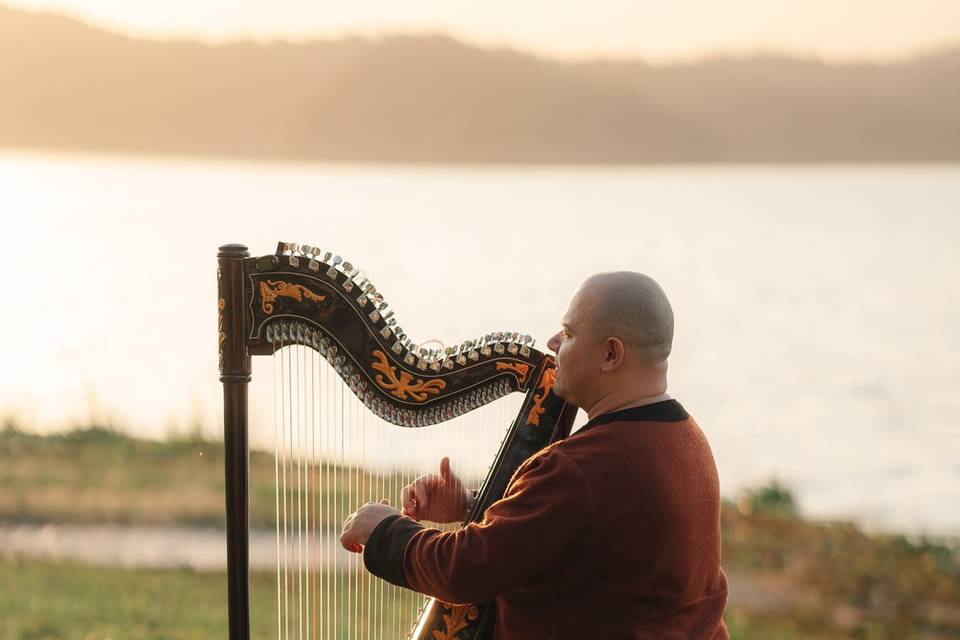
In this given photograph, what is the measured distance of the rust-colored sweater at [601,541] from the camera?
2098 mm

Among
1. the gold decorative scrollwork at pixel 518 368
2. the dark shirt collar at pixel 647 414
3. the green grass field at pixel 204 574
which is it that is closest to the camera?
the dark shirt collar at pixel 647 414

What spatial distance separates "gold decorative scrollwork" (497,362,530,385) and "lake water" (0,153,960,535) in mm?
467

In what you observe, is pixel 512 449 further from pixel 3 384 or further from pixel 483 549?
pixel 3 384

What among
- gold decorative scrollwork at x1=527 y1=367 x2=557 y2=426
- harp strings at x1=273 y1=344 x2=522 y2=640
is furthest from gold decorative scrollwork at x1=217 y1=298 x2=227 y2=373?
gold decorative scrollwork at x1=527 y1=367 x2=557 y2=426

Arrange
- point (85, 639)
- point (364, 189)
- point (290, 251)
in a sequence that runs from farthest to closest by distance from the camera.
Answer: point (364, 189)
point (85, 639)
point (290, 251)

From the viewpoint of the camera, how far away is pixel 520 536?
2.10 meters

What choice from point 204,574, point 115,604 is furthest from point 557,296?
point 115,604

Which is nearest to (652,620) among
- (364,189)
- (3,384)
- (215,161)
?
(3,384)

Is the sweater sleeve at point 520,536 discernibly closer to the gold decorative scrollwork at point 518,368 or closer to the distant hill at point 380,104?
the gold decorative scrollwork at point 518,368

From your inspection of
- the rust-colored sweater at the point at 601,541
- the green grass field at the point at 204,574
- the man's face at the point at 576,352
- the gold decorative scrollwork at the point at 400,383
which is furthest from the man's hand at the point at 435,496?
the green grass field at the point at 204,574

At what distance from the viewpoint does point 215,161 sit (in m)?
62.3

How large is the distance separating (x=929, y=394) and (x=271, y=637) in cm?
1415

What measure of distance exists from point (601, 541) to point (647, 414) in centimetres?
24

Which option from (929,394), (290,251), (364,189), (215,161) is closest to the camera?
(290,251)
